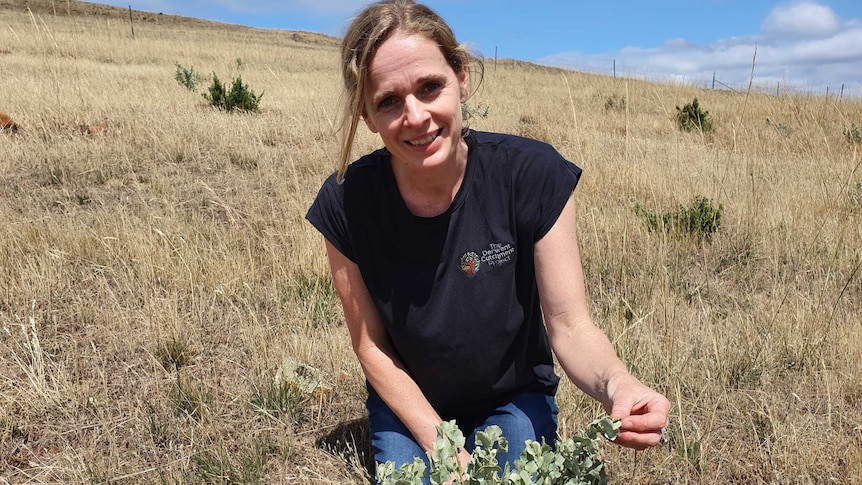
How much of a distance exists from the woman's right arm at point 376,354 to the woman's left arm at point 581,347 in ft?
1.60

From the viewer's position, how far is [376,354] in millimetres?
2039

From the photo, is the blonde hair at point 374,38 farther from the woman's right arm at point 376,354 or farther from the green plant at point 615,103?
the green plant at point 615,103

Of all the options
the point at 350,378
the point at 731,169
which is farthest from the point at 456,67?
the point at 731,169

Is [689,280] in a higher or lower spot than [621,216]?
lower

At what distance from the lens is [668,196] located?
15.6ft

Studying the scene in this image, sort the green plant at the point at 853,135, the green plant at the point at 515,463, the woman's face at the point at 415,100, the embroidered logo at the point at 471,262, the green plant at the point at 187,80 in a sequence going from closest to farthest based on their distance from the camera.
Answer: the green plant at the point at 515,463 → the woman's face at the point at 415,100 → the embroidered logo at the point at 471,262 → the green plant at the point at 853,135 → the green plant at the point at 187,80

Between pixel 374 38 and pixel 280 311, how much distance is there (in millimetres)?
1838

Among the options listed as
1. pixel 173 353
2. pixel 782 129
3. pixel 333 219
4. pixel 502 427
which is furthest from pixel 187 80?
pixel 502 427

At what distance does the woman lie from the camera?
177 cm

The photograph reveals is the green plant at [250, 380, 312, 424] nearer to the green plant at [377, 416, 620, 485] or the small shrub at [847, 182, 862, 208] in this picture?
the green plant at [377, 416, 620, 485]

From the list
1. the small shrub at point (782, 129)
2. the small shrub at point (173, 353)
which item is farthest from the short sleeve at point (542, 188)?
the small shrub at point (782, 129)

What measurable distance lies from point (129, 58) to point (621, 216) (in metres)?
14.6

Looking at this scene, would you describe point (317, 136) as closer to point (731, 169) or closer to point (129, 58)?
point (731, 169)

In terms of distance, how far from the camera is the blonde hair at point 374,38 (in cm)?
175
